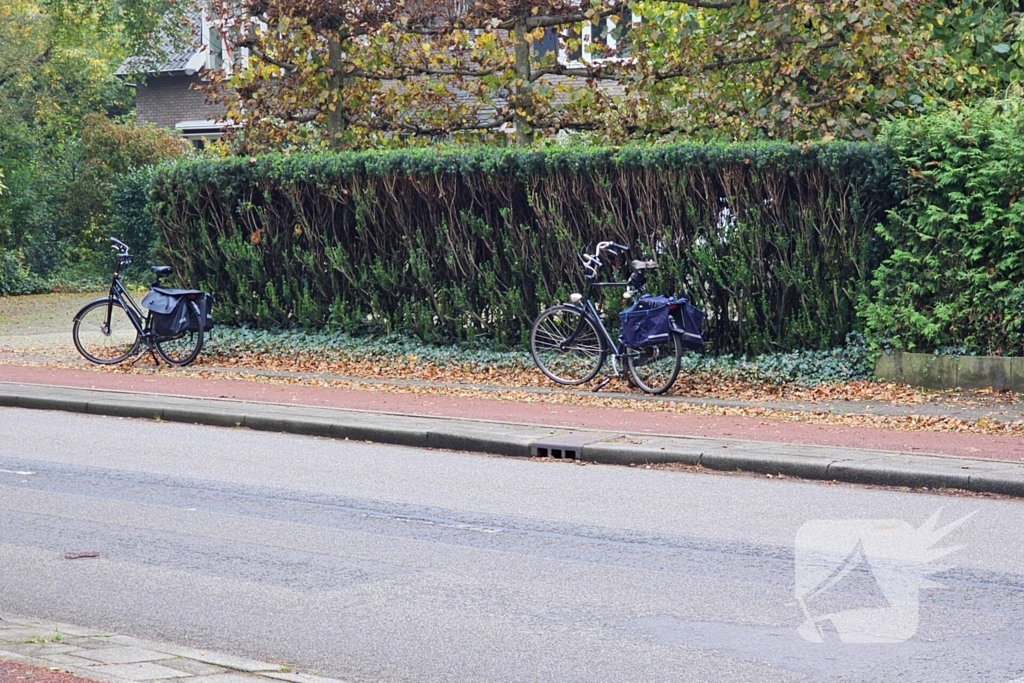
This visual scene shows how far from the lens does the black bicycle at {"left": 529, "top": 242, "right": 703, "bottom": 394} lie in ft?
47.1

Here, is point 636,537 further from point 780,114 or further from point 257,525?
point 780,114

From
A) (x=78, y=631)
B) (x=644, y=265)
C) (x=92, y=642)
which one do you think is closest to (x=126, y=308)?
(x=644, y=265)

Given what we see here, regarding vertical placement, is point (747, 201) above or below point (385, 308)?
above

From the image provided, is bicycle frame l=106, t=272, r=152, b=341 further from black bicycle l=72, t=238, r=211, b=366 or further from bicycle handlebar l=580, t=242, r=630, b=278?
bicycle handlebar l=580, t=242, r=630, b=278

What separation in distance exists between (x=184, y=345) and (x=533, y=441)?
8.52 m

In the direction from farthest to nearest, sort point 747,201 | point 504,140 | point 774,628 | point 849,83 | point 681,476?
point 504,140 < point 849,83 < point 747,201 < point 681,476 < point 774,628

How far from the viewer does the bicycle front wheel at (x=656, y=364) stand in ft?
46.3

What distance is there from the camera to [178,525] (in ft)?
27.2

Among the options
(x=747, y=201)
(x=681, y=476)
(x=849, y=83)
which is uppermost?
Answer: (x=849, y=83)

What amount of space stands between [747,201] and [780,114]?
2.10m

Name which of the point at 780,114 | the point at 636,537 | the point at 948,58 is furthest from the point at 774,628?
the point at 948,58

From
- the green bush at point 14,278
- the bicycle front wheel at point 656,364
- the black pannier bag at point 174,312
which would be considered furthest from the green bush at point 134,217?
the bicycle front wheel at point 656,364

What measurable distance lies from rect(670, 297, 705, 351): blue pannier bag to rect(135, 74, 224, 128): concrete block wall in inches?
1064

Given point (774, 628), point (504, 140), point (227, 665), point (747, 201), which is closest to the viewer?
point (227, 665)
